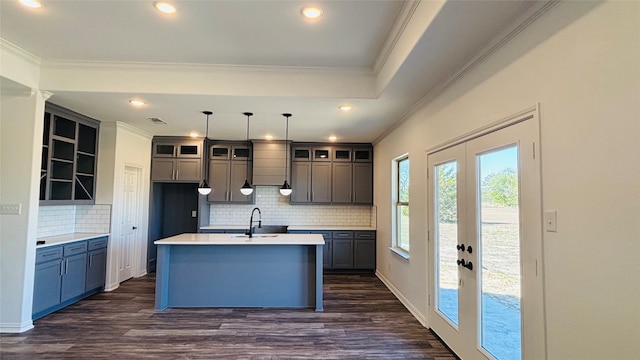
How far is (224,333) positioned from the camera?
11.6ft

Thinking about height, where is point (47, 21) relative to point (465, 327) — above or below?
above

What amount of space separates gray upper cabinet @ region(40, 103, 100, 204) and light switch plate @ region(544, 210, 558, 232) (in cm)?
516

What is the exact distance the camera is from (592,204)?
1.59m

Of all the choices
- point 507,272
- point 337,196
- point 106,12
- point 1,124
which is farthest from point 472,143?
point 1,124

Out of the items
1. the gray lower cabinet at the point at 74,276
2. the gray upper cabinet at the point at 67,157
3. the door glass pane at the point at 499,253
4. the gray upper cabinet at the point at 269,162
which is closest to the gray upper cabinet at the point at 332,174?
the gray upper cabinet at the point at 269,162

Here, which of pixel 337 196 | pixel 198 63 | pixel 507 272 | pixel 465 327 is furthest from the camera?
pixel 337 196

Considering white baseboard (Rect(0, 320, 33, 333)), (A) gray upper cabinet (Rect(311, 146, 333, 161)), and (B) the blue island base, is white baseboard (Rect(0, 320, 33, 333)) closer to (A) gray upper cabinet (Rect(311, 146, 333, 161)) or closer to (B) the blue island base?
(B) the blue island base

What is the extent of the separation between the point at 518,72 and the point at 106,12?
307cm

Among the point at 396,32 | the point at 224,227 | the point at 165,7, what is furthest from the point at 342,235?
the point at 165,7

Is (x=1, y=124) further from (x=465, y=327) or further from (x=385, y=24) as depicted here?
(x=465, y=327)

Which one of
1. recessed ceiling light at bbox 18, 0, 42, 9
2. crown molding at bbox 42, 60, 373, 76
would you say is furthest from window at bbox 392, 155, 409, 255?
recessed ceiling light at bbox 18, 0, 42, 9

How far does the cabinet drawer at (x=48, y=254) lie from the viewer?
3811 mm

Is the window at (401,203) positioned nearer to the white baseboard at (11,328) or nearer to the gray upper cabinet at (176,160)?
the gray upper cabinet at (176,160)

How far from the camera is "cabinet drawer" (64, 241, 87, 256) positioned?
14.0 feet
